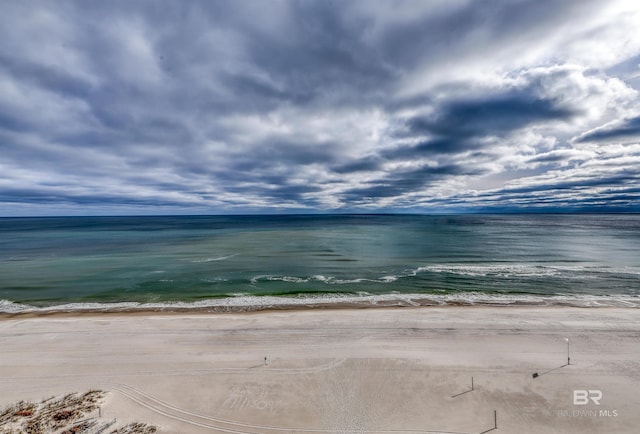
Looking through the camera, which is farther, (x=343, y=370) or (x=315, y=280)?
(x=315, y=280)

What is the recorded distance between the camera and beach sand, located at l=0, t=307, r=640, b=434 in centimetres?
1221

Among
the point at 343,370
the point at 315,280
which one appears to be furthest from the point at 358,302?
the point at 343,370

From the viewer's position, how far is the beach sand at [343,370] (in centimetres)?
1221

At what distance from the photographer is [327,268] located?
145ft

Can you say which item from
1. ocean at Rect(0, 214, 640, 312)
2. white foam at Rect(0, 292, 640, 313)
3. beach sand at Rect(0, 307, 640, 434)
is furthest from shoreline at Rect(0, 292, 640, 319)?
beach sand at Rect(0, 307, 640, 434)

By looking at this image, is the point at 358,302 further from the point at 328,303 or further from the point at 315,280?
the point at 315,280

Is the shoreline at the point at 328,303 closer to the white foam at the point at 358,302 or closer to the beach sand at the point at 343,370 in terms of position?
the white foam at the point at 358,302

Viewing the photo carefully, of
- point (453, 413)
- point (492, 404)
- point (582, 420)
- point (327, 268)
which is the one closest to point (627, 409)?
point (582, 420)

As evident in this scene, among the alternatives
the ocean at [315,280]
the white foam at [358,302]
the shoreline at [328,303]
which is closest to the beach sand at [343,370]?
the shoreline at [328,303]

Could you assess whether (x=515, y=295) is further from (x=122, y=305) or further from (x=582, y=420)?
(x=122, y=305)

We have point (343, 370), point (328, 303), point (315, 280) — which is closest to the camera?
point (343, 370)

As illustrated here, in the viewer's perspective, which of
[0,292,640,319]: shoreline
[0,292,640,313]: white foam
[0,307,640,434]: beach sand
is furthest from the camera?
[0,292,640,313]: white foam

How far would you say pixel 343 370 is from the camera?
15.6 m

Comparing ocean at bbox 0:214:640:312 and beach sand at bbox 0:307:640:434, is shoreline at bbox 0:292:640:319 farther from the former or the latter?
beach sand at bbox 0:307:640:434
